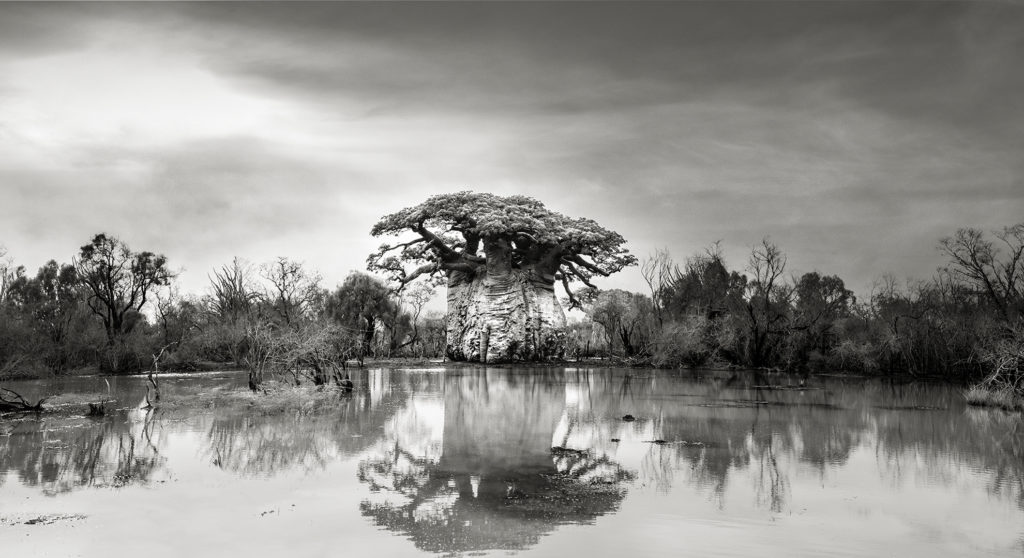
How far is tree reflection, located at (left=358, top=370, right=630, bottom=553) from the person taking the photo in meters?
8.00

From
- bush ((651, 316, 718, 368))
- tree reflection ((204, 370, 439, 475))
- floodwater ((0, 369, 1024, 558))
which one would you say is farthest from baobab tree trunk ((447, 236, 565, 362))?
floodwater ((0, 369, 1024, 558))

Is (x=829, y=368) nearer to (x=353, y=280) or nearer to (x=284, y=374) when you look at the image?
(x=284, y=374)

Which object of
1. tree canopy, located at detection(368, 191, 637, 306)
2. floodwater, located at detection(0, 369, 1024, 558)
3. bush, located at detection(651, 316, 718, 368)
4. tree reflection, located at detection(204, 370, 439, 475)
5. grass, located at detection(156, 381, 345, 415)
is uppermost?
tree canopy, located at detection(368, 191, 637, 306)

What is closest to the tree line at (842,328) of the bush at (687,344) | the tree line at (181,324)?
the bush at (687,344)

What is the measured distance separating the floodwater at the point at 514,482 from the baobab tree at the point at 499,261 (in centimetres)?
2375

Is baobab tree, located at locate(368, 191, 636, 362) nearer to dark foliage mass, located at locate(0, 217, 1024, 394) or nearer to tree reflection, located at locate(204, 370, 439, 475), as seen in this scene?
dark foliage mass, located at locate(0, 217, 1024, 394)

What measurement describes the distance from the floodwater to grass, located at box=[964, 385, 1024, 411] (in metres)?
1.61

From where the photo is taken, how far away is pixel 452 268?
149ft

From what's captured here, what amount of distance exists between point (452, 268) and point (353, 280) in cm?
1274

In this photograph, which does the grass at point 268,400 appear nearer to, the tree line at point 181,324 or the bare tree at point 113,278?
the tree line at point 181,324

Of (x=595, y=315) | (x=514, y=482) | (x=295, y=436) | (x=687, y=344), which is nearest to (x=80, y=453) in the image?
(x=295, y=436)

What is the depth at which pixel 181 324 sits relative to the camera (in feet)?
151

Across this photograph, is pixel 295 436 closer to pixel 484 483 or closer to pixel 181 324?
pixel 484 483

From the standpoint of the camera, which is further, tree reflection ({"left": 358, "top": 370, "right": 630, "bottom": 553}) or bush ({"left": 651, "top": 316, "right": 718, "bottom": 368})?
bush ({"left": 651, "top": 316, "right": 718, "bottom": 368})
